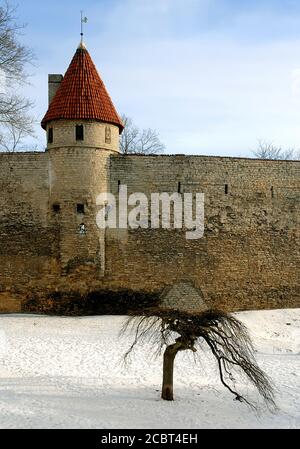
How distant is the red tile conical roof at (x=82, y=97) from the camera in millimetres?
14898

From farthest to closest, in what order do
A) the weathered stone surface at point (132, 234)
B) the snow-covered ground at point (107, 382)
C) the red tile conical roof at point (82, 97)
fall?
the weathered stone surface at point (132, 234) < the red tile conical roof at point (82, 97) < the snow-covered ground at point (107, 382)

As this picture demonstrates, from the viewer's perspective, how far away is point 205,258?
52.0 ft

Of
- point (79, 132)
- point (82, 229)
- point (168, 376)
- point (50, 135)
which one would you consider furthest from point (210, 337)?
point (50, 135)

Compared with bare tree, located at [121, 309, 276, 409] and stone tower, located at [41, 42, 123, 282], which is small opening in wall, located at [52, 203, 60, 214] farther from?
bare tree, located at [121, 309, 276, 409]

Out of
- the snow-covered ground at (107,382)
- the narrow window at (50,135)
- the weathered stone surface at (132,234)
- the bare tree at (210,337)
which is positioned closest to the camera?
the snow-covered ground at (107,382)

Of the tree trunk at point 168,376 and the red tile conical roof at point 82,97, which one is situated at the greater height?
the red tile conical roof at point 82,97

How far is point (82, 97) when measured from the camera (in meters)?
15.1

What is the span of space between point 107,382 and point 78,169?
7.33 metres

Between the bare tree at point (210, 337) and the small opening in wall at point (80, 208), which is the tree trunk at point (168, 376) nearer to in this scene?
the bare tree at point (210, 337)

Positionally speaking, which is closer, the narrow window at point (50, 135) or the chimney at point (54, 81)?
the narrow window at point (50, 135)

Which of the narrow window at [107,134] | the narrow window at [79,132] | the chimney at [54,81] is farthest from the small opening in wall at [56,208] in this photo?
the chimney at [54,81]

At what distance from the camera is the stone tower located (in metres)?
15.0

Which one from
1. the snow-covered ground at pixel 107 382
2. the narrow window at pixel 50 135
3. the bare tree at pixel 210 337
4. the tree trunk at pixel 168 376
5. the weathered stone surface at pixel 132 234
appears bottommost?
the snow-covered ground at pixel 107 382
